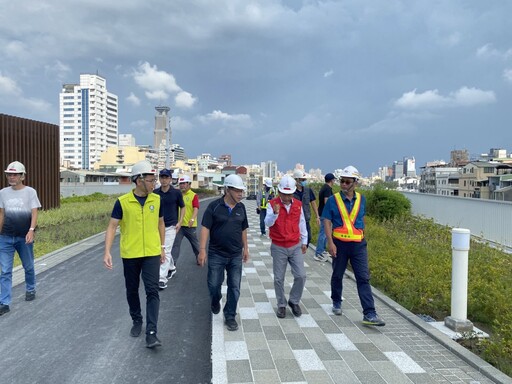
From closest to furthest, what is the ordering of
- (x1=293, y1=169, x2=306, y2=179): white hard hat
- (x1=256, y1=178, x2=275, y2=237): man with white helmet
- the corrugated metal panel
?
(x1=293, y1=169, x2=306, y2=179): white hard hat, the corrugated metal panel, (x1=256, y1=178, x2=275, y2=237): man with white helmet

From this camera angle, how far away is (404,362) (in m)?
3.73

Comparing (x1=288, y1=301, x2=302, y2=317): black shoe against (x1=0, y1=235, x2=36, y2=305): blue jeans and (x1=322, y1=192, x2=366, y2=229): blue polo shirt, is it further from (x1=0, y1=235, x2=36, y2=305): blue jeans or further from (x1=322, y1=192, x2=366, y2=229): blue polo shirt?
(x1=0, y1=235, x2=36, y2=305): blue jeans

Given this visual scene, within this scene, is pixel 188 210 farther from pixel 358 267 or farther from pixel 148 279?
pixel 358 267

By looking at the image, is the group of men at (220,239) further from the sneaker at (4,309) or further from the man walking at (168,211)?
the man walking at (168,211)

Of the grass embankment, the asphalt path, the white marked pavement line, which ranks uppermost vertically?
the grass embankment

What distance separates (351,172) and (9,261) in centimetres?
462

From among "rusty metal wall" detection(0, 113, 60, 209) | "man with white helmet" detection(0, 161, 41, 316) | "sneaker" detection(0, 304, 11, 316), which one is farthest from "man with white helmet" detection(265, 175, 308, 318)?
"rusty metal wall" detection(0, 113, 60, 209)

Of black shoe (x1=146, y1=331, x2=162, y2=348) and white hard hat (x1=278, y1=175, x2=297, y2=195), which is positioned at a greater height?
white hard hat (x1=278, y1=175, x2=297, y2=195)

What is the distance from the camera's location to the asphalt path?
3.54 m

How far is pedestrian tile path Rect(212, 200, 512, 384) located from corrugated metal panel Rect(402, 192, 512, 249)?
729 centimetres

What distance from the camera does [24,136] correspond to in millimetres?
17266

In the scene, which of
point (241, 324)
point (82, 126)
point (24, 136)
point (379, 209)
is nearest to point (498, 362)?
point (241, 324)

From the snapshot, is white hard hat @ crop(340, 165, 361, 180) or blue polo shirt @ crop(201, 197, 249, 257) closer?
blue polo shirt @ crop(201, 197, 249, 257)

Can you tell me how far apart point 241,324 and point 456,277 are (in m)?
2.52
